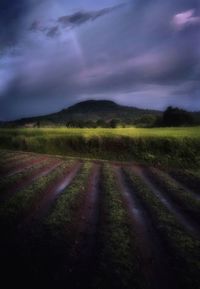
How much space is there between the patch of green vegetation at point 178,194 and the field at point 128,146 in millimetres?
8670

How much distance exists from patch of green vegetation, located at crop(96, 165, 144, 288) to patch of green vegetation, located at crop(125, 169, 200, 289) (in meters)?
1.47

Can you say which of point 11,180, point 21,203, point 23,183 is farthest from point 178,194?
point 11,180

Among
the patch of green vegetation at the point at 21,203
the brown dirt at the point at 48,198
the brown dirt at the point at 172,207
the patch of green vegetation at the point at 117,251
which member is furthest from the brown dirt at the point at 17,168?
the patch of green vegetation at the point at 117,251

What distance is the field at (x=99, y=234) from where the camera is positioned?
11477 mm

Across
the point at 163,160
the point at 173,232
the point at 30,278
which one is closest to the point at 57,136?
the point at 163,160

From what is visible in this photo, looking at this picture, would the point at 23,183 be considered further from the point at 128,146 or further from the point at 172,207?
the point at 128,146

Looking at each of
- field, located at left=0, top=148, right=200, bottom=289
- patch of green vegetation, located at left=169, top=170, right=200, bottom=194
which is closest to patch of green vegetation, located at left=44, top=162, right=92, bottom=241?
field, located at left=0, top=148, right=200, bottom=289

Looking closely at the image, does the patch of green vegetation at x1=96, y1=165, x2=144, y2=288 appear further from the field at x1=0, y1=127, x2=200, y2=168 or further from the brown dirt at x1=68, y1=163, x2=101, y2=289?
the field at x1=0, y1=127, x2=200, y2=168

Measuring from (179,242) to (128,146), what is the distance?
31.5 meters

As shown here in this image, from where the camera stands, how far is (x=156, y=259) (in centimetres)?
1295

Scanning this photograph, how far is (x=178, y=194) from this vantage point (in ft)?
76.4

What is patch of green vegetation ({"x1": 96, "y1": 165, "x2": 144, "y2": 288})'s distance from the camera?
1118cm

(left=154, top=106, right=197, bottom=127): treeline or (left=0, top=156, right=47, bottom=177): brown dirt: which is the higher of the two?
(left=154, top=106, right=197, bottom=127): treeline

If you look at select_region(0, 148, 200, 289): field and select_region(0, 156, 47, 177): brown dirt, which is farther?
select_region(0, 156, 47, 177): brown dirt
